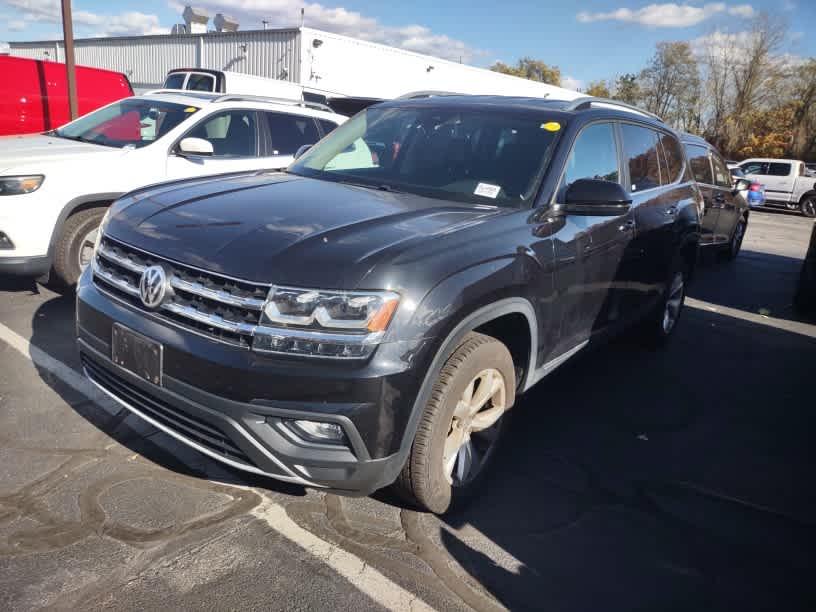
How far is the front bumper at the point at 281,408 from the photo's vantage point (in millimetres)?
2266

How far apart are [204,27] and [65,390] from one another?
89.2 feet

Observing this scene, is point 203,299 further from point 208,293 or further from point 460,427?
point 460,427

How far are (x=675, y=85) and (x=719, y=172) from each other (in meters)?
52.3

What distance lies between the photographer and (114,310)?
8.95 feet

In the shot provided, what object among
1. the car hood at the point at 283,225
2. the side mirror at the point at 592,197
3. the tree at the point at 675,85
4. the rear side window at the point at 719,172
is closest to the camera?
the car hood at the point at 283,225

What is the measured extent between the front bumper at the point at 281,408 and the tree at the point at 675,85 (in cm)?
5692

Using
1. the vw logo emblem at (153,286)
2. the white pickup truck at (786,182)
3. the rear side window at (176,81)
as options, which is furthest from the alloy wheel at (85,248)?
the white pickup truck at (786,182)

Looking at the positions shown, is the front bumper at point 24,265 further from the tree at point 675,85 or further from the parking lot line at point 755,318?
the tree at point 675,85

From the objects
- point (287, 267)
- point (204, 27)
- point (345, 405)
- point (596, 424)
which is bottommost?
point (596, 424)

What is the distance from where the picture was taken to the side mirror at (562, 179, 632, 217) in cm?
318

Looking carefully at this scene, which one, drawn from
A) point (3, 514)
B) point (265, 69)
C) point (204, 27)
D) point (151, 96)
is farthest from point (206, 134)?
point (204, 27)

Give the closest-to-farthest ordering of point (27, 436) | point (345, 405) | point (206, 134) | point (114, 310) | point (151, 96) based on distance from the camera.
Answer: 1. point (345, 405)
2. point (114, 310)
3. point (27, 436)
4. point (206, 134)
5. point (151, 96)

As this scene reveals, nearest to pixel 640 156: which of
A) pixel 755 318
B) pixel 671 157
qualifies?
pixel 671 157

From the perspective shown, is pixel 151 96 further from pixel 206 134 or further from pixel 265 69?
pixel 265 69
